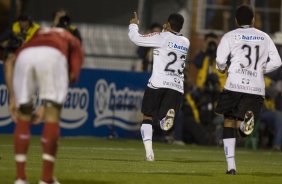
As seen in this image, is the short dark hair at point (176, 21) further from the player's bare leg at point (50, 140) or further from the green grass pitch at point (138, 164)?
the player's bare leg at point (50, 140)

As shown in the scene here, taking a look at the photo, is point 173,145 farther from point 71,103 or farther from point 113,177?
point 113,177

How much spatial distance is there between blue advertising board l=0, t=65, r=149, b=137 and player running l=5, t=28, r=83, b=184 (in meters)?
10.7

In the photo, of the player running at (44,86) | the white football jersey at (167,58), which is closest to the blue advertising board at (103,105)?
the white football jersey at (167,58)

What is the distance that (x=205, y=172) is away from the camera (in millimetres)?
13930

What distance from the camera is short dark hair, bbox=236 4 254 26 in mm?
13906

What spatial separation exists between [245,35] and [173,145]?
768 centimetres

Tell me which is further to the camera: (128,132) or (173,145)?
(128,132)

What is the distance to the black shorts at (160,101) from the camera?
1586cm

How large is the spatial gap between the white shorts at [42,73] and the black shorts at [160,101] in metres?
5.26

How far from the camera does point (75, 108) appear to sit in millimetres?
21859

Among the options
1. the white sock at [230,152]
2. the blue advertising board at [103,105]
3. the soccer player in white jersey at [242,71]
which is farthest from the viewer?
the blue advertising board at [103,105]

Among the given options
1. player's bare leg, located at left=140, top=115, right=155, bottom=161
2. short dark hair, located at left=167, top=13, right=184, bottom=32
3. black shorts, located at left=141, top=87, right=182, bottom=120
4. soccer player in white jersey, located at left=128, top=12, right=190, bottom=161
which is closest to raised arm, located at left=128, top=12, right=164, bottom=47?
soccer player in white jersey, located at left=128, top=12, right=190, bottom=161

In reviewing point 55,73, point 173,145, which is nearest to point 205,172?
point 55,73

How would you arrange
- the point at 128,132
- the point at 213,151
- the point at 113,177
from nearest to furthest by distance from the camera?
1. the point at 113,177
2. the point at 213,151
3. the point at 128,132
